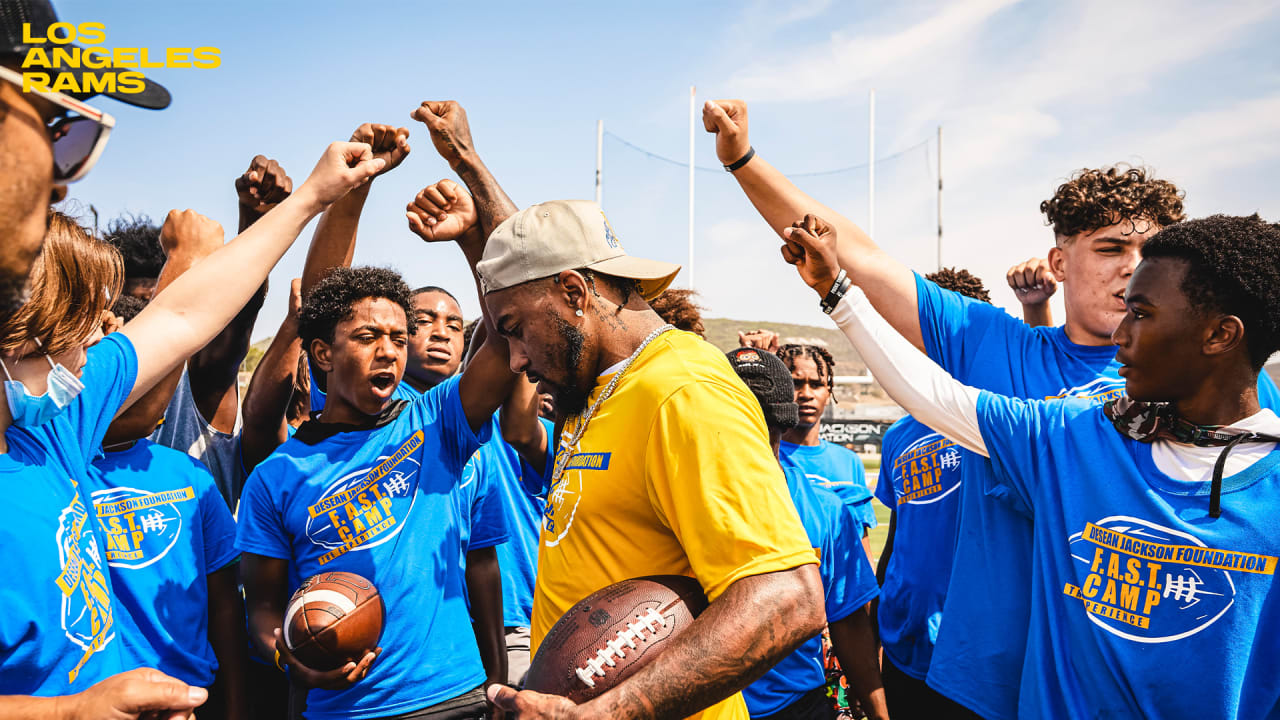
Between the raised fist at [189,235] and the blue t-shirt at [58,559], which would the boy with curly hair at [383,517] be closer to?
the raised fist at [189,235]

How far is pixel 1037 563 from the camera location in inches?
99.5

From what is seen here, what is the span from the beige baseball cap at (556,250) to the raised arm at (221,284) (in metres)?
1.08

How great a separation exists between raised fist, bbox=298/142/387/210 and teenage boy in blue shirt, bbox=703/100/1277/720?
1449mm

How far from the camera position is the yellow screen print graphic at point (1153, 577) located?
2.17 m

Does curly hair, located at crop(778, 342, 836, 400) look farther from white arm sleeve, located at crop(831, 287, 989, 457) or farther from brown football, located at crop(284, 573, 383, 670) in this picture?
brown football, located at crop(284, 573, 383, 670)

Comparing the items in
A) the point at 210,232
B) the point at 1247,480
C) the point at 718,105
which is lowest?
the point at 1247,480

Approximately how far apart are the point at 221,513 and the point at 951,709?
3112 mm

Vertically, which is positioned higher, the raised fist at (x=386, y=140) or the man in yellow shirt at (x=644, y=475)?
the raised fist at (x=386, y=140)

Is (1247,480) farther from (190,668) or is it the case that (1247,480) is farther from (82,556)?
(190,668)

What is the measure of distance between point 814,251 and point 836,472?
8.11ft

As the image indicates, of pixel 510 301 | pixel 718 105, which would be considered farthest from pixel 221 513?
pixel 718 105

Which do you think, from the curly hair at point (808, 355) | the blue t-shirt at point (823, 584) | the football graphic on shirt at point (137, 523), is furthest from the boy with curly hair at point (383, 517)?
the curly hair at point (808, 355)

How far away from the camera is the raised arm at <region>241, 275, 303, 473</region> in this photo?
401cm

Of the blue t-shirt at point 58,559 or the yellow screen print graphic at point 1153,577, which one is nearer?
the blue t-shirt at point 58,559
